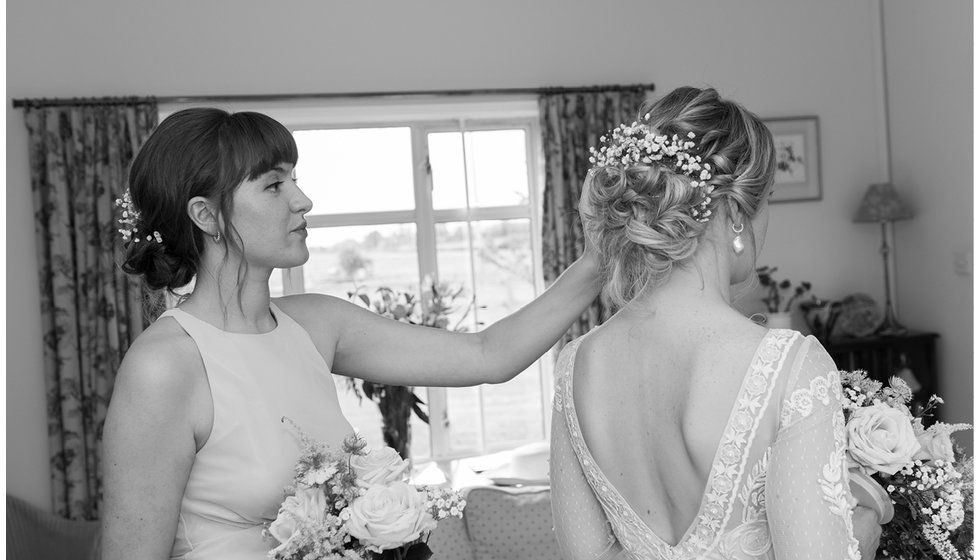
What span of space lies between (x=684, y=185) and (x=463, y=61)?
409cm

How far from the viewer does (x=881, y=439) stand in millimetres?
1627

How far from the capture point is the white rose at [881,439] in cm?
161

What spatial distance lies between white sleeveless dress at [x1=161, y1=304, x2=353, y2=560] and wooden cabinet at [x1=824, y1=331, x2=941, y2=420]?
4.33 m

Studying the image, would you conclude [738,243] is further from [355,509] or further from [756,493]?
[355,509]

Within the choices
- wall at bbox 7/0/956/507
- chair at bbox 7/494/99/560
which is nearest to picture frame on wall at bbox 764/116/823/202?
wall at bbox 7/0/956/507

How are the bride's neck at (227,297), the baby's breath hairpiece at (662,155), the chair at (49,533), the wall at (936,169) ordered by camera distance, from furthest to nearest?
the wall at (936,169) < the chair at (49,533) < the bride's neck at (227,297) < the baby's breath hairpiece at (662,155)

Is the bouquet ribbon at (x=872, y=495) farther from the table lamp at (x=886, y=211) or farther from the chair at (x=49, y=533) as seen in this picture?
the table lamp at (x=886, y=211)

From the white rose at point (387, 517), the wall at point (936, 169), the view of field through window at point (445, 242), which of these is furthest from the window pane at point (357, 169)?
the white rose at point (387, 517)

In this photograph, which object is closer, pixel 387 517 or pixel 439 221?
pixel 387 517

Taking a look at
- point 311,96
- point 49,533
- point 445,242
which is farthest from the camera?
point 445,242

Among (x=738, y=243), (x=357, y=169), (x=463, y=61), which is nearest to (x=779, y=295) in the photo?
(x=463, y=61)

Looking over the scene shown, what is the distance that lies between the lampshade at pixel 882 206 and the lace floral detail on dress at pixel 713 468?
456 centimetres

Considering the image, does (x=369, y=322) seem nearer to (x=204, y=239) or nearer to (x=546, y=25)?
(x=204, y=239)

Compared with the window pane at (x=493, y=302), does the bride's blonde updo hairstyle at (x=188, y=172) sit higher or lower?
higher
